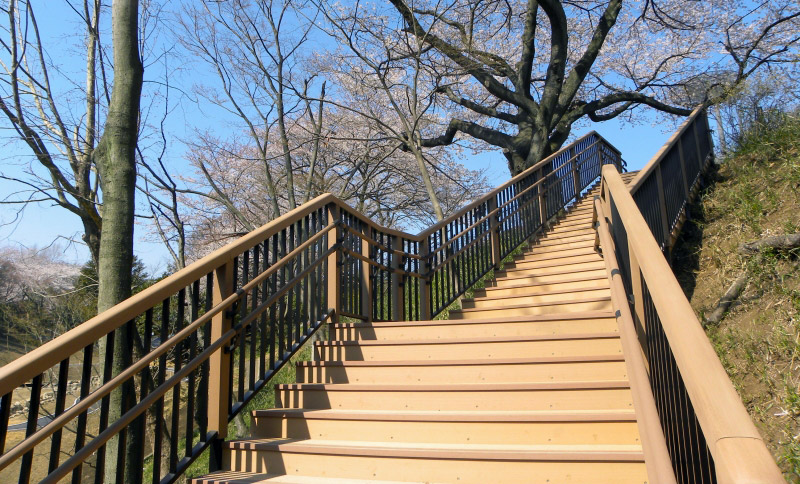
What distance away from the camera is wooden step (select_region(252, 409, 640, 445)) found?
9.20ft

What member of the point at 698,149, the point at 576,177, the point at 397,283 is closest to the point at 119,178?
the point at 397,283

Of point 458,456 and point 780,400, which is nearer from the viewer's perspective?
point 458,456

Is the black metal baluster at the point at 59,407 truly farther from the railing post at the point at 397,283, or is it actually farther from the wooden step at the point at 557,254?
the wooden step at the point at 557,254

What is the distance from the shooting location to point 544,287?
6.30m

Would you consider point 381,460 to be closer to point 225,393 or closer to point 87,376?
point 225,393

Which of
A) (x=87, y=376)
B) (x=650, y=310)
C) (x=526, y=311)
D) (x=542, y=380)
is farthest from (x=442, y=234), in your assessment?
(x=87, y=376)

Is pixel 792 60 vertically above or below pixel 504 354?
above

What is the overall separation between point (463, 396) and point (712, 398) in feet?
7.80

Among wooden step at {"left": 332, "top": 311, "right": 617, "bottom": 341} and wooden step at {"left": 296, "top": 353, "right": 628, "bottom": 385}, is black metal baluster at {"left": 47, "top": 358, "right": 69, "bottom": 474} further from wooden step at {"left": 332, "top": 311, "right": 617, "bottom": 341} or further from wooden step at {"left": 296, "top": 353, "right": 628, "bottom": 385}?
wooden step at {"left": 332, "top": 311, "right": 617, "bottom": 341}

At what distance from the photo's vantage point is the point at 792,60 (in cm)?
1295

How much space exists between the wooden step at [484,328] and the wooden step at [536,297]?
4.08 feet

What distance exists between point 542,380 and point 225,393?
1930 mm

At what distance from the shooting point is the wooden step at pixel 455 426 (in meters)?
2.80

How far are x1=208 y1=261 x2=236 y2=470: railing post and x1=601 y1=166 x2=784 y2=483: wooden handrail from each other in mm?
2397
